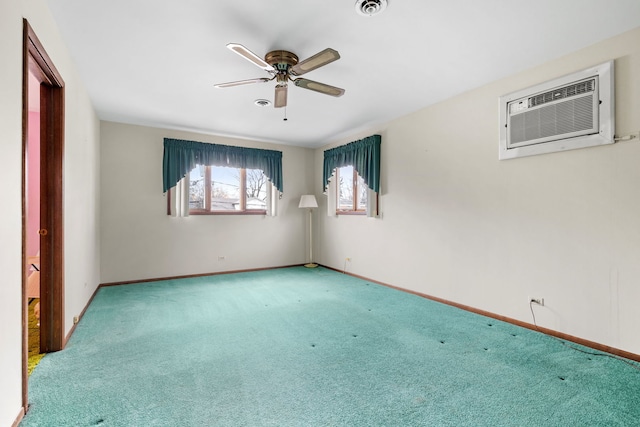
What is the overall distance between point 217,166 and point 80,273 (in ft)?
9.41

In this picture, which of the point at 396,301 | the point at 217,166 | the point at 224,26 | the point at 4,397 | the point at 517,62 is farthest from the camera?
the point at 217,166

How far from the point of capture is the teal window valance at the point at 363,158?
485 centimetres

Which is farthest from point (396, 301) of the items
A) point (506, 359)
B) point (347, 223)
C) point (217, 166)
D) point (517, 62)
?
point (217, 166)

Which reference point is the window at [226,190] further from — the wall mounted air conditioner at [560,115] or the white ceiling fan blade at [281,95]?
the wall mounted air conditioner at [560,115]

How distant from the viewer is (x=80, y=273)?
127 inches

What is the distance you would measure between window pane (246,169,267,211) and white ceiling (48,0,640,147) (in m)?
2.10

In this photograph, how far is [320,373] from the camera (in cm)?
217

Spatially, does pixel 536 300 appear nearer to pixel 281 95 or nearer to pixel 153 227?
pixel 281 95

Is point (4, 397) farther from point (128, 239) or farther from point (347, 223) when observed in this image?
point (347, 223)

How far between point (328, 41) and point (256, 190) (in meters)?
3.87

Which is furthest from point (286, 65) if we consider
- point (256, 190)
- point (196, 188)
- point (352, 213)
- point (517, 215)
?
point (256, 190)

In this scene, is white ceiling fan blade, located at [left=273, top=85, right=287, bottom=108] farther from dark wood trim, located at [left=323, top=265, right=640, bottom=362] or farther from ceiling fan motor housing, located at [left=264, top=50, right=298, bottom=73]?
dark wood trim, located at [left=323, top=265, right=640, bottom=362]

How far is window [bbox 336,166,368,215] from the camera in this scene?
5.45 meters

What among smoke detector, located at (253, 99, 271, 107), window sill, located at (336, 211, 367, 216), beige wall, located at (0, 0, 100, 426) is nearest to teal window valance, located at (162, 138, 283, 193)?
window sill, located at (336, 211, 367, 216)
